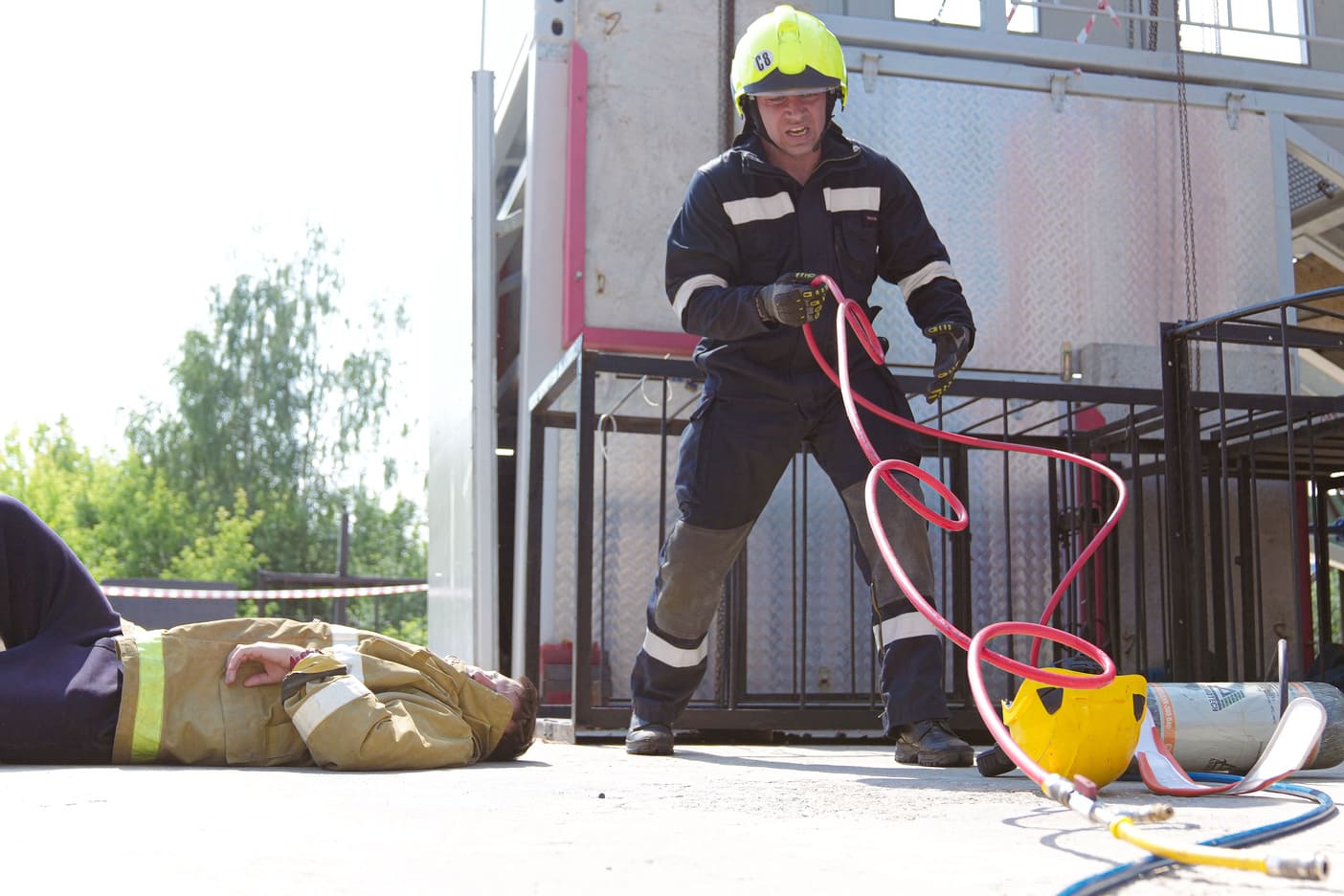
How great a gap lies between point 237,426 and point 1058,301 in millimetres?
36378

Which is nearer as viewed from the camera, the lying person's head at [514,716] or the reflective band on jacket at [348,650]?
the reflective band on jacket at [348,650]

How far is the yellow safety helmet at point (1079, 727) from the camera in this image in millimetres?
2789

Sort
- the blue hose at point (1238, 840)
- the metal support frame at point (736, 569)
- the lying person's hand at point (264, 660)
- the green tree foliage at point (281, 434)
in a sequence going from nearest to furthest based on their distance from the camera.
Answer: the blue hose at point (1238, 840)
the lying person's hand at point (264, 660)
the metal support frame at point (736, 569)
the green tree foliage at point (281, 434)

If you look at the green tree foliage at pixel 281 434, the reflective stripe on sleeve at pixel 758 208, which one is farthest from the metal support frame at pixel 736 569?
the green tree foliage at pixel 281 434

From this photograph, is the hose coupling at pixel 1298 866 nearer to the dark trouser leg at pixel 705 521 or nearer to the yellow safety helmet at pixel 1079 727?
the yellow safety helmet at pixel 1079 727

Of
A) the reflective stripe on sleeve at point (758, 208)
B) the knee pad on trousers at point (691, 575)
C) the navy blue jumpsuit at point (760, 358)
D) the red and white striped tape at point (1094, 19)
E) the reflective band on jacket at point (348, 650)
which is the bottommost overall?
the reflective band on jacket at point (348, 650)

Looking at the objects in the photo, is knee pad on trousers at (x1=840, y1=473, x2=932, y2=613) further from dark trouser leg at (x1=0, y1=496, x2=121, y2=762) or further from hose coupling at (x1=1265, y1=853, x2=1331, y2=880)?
hose coupling at (x1=1265, y1=853, x2=1331, y2=880)

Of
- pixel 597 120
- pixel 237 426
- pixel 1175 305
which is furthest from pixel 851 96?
pixel 237 426

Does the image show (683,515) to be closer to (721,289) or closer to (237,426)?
(721,289)

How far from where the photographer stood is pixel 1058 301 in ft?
22.5

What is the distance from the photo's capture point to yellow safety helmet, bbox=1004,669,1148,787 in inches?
110

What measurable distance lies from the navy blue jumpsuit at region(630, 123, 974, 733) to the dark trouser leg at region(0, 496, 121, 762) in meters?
1.61

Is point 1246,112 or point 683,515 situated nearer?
point 683,515

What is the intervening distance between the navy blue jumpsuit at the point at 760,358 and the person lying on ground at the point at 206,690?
697mm
